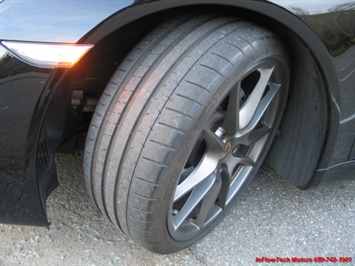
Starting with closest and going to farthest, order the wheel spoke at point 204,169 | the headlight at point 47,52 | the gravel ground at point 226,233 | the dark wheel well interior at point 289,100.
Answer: the headlight at point 47,52 < the dark wheel well interior at point 289,100 < the wheel spoke at point 204,169 < the gravel ground at point 226,233

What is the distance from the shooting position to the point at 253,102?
6.55 ft

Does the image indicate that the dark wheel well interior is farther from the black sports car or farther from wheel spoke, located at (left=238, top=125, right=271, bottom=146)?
wheel spoke, located at (left=238, top=125, right=271, bottom=146)

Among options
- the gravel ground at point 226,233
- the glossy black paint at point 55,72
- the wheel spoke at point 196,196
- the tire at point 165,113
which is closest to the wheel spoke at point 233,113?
the tire at point 165,113

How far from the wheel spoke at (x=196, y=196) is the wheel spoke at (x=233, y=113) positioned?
21 centimetres

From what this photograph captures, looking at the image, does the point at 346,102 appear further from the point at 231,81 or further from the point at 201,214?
the point at 201,214

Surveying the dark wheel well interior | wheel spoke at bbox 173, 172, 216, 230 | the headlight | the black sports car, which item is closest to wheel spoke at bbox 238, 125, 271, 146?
the black sports car

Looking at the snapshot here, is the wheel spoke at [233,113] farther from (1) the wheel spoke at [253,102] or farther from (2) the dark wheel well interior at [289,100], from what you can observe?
(2) the dark wheel well interior at [289,100]

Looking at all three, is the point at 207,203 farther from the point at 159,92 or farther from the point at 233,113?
the point at 159,92

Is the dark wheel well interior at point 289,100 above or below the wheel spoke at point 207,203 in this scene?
above

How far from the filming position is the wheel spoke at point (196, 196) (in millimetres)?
1990

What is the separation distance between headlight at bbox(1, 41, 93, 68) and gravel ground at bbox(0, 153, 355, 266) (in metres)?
0.94

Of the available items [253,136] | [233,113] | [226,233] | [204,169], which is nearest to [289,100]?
[253,136]

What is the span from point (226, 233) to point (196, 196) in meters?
0.34

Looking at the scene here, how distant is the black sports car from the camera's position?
4.81ft
